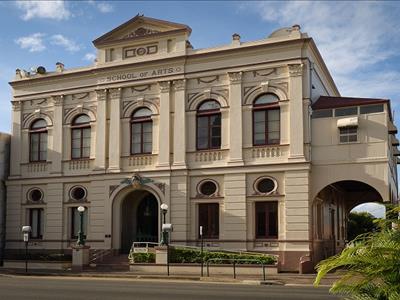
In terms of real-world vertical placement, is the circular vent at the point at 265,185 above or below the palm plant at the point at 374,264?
above

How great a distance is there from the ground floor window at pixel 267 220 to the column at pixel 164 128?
5708mm

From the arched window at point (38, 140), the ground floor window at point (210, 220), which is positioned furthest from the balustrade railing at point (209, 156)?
the arched window at point (38, 140)

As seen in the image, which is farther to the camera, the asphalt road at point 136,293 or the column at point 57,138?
the column at point 57,138

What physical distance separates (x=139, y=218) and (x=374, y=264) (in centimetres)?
2979

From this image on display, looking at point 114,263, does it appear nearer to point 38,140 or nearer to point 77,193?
point 77,193

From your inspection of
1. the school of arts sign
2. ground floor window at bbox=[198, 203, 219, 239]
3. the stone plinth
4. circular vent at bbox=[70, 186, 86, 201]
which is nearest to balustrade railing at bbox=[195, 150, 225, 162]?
ground floor window at bbox=[198, 203, 219, 239]

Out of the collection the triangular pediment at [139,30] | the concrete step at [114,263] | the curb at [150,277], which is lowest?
the curb at [150,277]

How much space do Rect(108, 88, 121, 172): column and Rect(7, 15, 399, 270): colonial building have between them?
0.07 m

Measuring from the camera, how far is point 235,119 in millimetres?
30766

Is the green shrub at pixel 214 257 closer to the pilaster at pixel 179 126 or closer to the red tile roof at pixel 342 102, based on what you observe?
the pilaster at pixel 179 126

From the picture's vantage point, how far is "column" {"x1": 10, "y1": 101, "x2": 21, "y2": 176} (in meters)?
36.7

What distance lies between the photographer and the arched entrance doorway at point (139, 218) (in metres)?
34.2

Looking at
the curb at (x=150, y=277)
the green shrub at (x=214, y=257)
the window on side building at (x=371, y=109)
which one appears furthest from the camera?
the window on side building at (x=371, y=109)

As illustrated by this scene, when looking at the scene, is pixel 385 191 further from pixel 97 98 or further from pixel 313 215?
pixel 97 98
